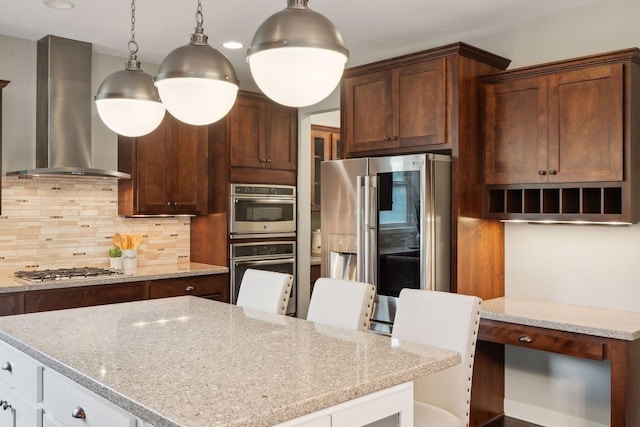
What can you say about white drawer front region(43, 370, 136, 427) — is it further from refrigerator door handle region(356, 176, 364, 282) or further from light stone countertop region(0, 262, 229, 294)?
refrigerator door handle region(356, 176, 364, 282)

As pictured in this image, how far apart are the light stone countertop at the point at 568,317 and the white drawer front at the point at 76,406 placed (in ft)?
7.51

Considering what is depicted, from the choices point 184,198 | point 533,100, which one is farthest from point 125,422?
point 184,198

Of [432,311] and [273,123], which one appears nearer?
[432,311]

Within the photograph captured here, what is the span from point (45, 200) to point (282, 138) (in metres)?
2.06

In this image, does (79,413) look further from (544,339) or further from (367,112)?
(367,112)

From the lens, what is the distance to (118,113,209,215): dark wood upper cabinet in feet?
14.9

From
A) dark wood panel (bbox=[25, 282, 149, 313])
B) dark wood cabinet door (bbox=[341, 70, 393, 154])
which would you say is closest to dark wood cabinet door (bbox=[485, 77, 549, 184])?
dark wood cabinet door (bbox=[341, 70, 393, 154])

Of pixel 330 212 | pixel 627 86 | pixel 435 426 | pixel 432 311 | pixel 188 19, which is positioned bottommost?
pixel 435 426

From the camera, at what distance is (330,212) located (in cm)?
403

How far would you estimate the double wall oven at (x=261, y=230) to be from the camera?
191 inches

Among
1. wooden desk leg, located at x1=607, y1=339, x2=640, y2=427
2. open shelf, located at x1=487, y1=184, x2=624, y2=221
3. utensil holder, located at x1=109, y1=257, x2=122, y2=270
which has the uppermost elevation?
open shelf, located at x1=487, y1=184, x2=624, y2=221

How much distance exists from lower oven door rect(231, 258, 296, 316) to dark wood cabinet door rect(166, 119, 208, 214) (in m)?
0.58

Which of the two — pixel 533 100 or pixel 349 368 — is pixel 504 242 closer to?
pixel 533 100

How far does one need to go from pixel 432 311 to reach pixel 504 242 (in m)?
1.77
